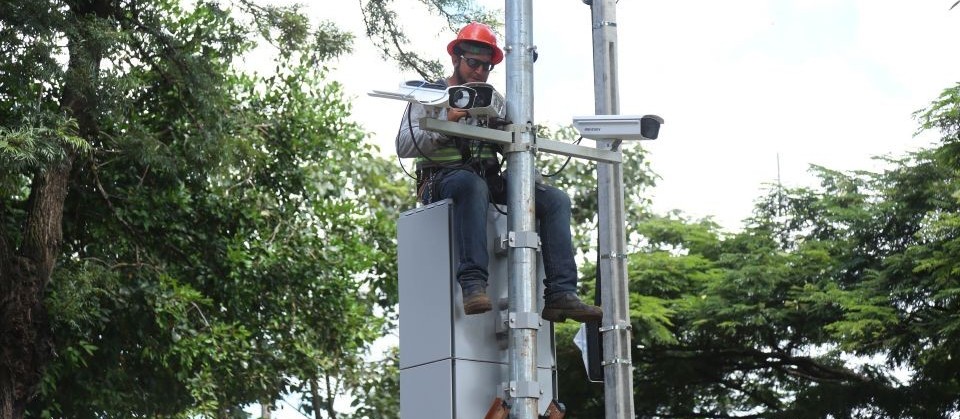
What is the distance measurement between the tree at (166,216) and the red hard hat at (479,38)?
4419mm

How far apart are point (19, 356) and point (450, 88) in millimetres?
6962

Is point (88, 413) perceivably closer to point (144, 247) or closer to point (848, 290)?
point (144, 247)

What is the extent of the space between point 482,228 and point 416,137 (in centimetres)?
70

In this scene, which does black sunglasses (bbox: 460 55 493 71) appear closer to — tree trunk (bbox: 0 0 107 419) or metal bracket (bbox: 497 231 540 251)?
metal bracket (bbox: 497 231 540 251)

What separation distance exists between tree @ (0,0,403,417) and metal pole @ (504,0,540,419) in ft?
16.4

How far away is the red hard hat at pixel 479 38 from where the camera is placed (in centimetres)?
642

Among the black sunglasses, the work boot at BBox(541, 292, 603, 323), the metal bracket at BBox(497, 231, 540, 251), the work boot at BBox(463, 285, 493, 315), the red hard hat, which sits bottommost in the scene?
the work boot at BBox(463, 285, 493, 315)

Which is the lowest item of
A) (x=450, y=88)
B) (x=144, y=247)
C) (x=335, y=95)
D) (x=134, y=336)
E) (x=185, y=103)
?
(x=450, y=88)

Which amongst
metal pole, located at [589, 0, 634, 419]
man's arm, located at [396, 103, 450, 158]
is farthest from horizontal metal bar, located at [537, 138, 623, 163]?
metal pole, located at [589, 0, 634, 419]

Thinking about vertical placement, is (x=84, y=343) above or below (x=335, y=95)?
below

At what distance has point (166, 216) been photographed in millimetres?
A: 13867

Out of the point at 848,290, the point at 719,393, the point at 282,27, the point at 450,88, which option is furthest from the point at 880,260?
the point at 450,88

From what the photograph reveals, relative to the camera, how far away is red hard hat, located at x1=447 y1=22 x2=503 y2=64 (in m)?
6.42

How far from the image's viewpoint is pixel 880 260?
1744 centimetres
